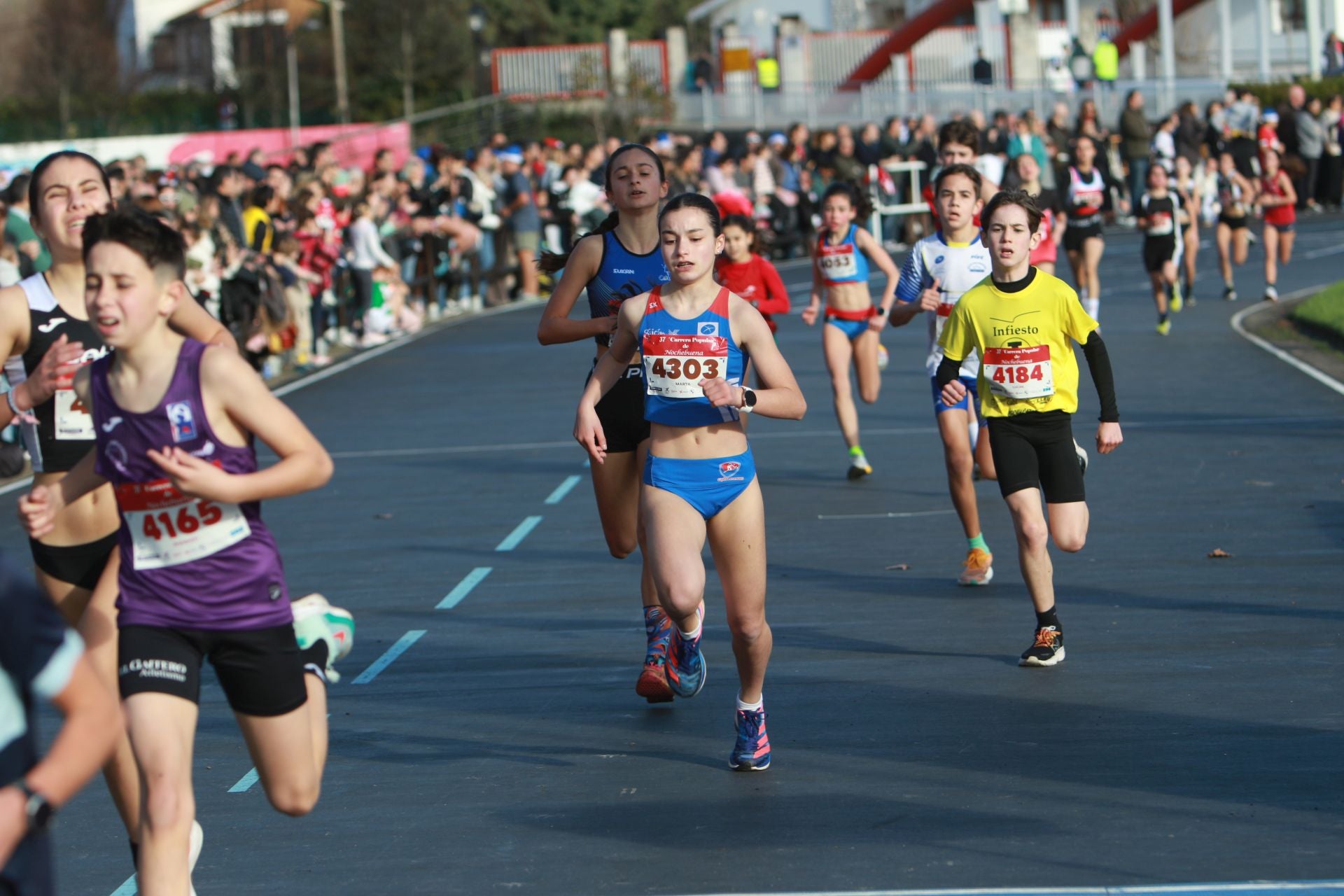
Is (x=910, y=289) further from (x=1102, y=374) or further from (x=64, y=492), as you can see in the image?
(x=64, y=492)

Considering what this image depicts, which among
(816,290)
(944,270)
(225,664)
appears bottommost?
(225,664)

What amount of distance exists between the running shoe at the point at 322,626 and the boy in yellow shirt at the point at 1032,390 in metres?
3.62

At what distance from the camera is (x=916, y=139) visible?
36.6 metres

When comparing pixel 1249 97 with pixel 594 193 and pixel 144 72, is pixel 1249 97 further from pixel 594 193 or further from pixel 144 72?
pixel 144 72

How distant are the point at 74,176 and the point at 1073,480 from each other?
4346 millimetres

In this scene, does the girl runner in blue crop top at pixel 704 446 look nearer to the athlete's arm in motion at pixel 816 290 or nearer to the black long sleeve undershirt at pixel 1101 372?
the black long sleeve undershirt at pixel 1101 372

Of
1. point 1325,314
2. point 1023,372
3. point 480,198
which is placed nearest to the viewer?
point 1023,372

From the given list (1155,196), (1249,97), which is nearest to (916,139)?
(1249,97)

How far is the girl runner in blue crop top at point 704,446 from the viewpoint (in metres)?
6.59

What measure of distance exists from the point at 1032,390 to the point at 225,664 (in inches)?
168

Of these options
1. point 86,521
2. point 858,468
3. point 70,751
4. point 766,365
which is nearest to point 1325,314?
point 858,468

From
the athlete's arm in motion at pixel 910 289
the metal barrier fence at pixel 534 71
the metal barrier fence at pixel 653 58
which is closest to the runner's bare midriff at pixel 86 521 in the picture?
the athlete's arm in motion at pixel 910 289

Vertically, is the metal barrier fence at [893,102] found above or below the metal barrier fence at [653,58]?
below

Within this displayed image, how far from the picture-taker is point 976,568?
9867 millimetres
